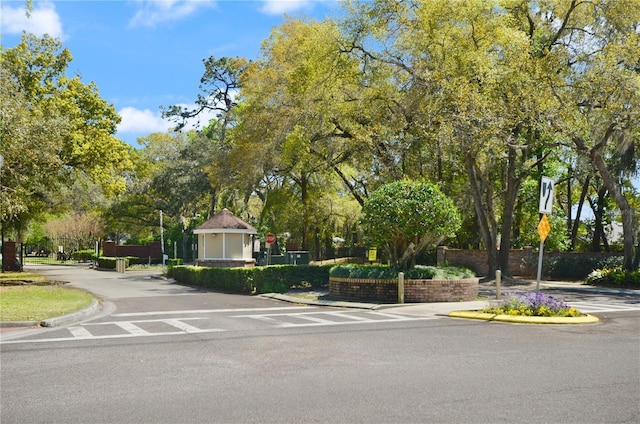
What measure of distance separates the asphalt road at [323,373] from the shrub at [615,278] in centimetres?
1359

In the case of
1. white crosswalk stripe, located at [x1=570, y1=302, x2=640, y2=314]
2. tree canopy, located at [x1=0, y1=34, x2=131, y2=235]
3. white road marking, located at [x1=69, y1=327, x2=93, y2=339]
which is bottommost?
white crosswalk stripe, located at [x1=570, y1=302, x2=640, y2=314]

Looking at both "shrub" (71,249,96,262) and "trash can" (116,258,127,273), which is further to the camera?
"shrub" (71,249,96,262)

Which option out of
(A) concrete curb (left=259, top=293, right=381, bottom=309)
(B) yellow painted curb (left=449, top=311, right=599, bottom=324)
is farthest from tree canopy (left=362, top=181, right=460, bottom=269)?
(B) yellow painted curb (left=449, top=311, right=599, bottom=324)

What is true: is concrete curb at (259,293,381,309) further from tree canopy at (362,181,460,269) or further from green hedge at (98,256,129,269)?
green hedge at (98,256,129,269)

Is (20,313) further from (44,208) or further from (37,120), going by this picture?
(44,208)

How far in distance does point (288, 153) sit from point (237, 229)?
8.91m

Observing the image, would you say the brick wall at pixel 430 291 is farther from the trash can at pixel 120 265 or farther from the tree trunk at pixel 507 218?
the trash can at pixel 120 265

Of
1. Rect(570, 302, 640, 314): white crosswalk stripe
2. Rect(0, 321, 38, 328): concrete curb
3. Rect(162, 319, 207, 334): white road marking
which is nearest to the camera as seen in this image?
Rect(162, 319, 207, 334): white road marking

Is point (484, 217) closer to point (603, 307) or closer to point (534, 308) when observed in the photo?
point (603, 307)

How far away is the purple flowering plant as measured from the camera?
14758 millimetres

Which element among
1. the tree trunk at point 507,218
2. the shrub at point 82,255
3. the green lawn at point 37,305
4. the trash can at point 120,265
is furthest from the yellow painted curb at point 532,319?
the shrub at point 82,255

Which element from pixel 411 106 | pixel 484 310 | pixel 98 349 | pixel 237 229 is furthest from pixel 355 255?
pixel 98 349

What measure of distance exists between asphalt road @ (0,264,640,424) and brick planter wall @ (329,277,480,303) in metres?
4.86

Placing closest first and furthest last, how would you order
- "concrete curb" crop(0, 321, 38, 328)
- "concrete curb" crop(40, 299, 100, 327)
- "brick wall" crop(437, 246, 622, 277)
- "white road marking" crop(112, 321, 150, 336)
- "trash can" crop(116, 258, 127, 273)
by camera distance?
"white road marking" crop(112, 321, 150, 336) → "concrete curb" crop(0, 321, 38, 328) → "concrete curb" crop(40, 299, 100, 327) → "brick wall" crop(437, 246, 622, 277) → "trash can" crop(116, 258, 127, 273)
